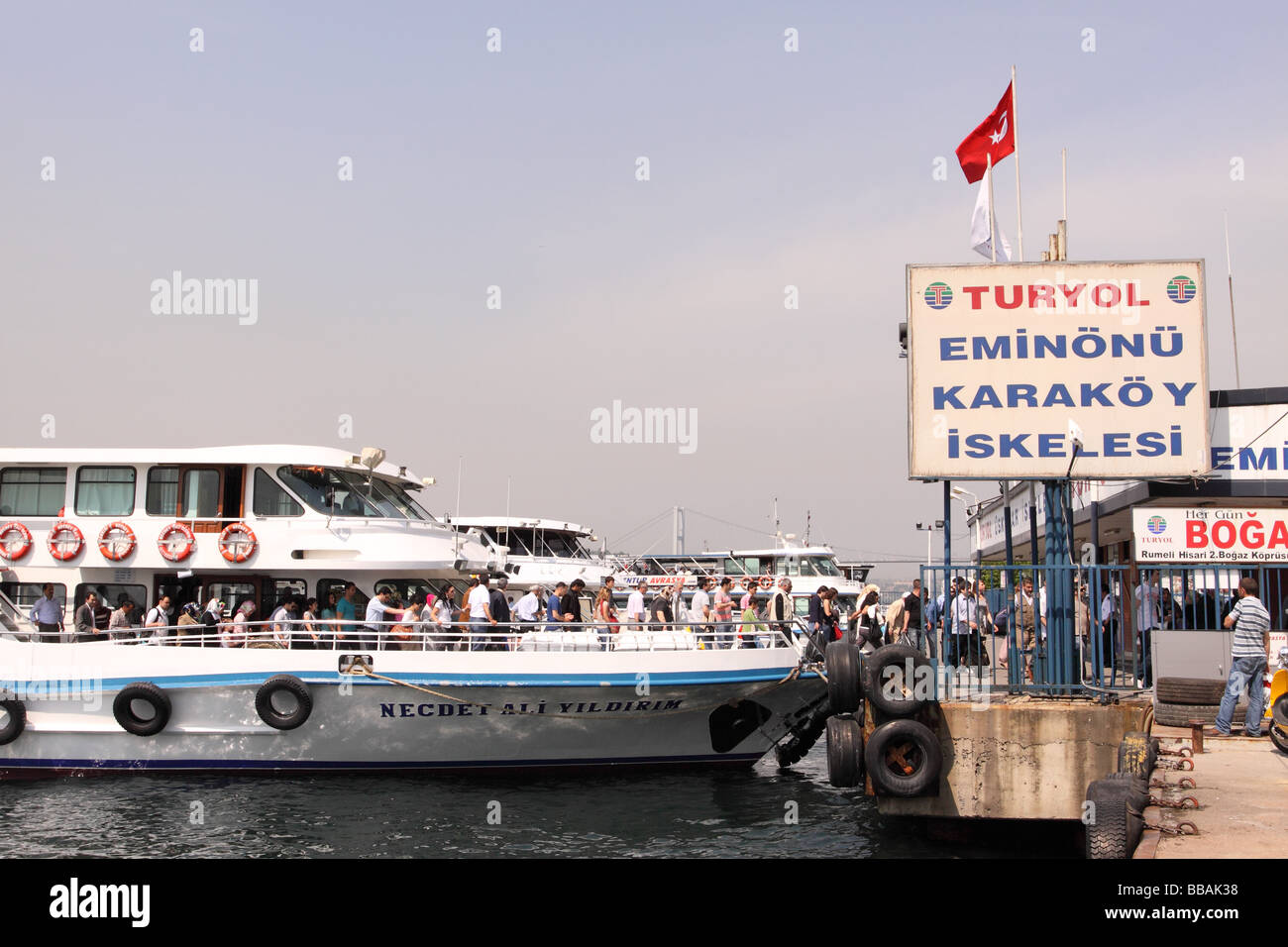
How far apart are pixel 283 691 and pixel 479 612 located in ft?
8.80

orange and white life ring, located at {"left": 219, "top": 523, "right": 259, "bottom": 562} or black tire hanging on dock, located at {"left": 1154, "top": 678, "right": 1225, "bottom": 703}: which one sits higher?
orange and white life ring, located at {"left": 219, "top": 523, "right": 259, "bottom": 562}

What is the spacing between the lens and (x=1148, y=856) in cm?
737

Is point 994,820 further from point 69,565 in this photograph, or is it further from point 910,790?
point 69,565

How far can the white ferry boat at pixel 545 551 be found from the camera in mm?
30125

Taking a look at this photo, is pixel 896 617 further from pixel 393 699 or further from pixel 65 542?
pixel 65 542

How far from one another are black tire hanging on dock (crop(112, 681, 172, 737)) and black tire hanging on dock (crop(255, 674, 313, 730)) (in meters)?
1.25

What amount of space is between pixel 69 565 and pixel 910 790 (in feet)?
43.2

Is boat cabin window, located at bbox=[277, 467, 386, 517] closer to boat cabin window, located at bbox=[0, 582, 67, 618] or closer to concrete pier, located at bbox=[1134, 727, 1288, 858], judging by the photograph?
boat cabin window, located at bbox=[0, 582, 67, 618]

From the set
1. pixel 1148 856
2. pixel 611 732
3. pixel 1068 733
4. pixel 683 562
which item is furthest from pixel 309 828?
pixel 683 562

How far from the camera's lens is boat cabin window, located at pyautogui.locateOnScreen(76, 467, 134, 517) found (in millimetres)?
17531

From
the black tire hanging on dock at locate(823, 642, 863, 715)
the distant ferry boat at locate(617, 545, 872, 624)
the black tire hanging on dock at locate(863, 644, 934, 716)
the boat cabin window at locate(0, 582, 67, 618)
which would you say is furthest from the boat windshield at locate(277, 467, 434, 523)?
the distant ferry boat at locate(617, 545, 872, 624)

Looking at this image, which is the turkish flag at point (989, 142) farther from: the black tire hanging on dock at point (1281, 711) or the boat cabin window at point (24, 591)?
the boat cabin window at point (24, 591)

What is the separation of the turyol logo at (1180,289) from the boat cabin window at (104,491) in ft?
48.1

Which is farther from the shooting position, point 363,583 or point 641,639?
point 363,583
